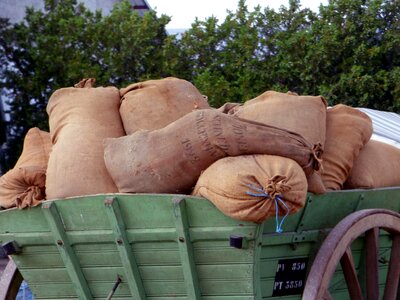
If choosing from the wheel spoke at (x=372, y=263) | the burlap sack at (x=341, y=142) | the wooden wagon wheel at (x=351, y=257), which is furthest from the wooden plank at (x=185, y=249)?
the wheel spoke at (x=372, y=263)

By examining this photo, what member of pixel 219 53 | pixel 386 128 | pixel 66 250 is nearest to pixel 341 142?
pixel 66 250

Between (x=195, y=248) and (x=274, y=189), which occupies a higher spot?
(x=274, y=189)

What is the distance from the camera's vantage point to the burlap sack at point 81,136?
3842mm

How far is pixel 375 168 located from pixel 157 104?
3.78ft

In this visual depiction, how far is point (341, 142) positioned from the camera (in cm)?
409

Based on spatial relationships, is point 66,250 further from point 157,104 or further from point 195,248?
point 157,104

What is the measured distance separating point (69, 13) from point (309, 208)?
693cm

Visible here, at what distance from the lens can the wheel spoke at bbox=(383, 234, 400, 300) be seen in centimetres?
419

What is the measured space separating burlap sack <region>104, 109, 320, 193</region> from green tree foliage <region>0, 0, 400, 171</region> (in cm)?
511

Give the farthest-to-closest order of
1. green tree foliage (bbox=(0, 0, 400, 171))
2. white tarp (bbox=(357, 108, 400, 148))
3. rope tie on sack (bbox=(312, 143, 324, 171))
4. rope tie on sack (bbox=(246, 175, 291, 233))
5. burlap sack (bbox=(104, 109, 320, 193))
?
green tree foliage (bbox=(0, 0, 400, 171)) → white tarp (bbox=(357, 108, 400, 148)) → rope tie on sack (bbox=(312, 143, 324, 171)) → burlap sack (bbox=(104, 109, 320, 193)) → rope tie on sack (bbox=(246, 175, 291, 233))

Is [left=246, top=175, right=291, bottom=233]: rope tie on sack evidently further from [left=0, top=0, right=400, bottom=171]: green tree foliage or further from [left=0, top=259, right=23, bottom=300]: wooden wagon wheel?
[left=0, top=0, right=400, bottom=171]: green tree foliage

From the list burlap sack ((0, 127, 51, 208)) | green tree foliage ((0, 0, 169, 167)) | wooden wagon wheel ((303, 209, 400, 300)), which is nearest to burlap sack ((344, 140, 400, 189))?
wooden wagon wheel ((303, 209, 400, 300))

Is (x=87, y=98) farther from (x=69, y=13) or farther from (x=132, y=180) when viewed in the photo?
(x=69, y=13)

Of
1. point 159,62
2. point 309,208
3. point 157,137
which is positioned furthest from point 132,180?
point 159,62
